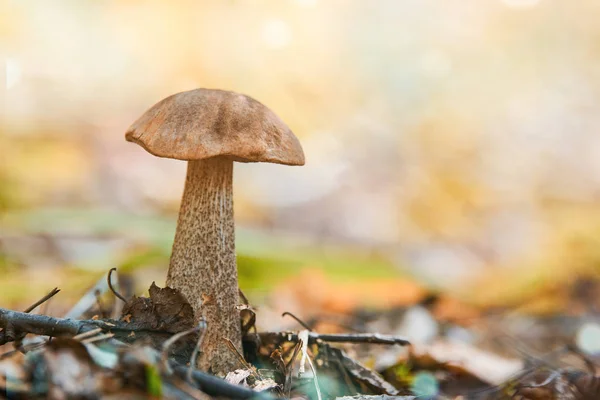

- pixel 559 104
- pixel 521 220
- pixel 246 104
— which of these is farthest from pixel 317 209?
pixel 246 104

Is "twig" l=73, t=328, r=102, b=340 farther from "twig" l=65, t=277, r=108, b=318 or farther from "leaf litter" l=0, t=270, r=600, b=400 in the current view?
"twig" l=65, t=277, r=108, b=318

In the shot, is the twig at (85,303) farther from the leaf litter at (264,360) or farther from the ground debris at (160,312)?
the ground debris at (160,312)

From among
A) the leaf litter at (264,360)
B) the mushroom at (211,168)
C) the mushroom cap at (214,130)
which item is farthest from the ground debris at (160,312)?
the mushroom cap at (214,130)

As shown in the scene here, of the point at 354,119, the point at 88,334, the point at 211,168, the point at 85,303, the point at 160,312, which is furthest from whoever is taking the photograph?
the point at 354,119

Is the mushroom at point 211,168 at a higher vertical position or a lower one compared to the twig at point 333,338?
higher

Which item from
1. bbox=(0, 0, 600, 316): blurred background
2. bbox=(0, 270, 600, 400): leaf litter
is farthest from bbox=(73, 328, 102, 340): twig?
bbox=(0, 0, 600, 316): blurred background

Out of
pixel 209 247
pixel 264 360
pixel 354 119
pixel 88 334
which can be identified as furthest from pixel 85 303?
pixel 354 119

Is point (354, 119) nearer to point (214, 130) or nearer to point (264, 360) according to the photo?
point (264, 360)
